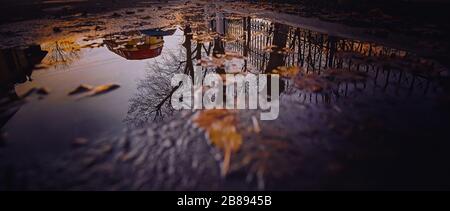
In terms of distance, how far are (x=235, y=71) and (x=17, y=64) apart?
15.0 ft

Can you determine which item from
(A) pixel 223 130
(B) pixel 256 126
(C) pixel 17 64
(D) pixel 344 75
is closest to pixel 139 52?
(C) pixel 17 64

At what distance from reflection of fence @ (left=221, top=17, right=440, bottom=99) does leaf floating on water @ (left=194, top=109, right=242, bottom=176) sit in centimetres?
185

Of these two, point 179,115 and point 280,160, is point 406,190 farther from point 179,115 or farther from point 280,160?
point 179,115

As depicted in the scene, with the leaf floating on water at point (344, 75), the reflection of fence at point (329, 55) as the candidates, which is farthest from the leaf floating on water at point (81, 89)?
the leaf floating on water at point (344, 75)

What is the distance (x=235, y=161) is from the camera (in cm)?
239

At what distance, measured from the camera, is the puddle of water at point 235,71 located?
2.76 metres

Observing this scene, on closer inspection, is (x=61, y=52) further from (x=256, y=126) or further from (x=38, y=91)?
(x=256, y=126)

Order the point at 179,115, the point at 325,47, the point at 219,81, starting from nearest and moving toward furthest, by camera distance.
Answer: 1. the point at 179,115
2. the point at 219,81
3. the point at 325,47

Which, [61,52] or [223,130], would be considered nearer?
[223,130]

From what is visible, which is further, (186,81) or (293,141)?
(186,81)

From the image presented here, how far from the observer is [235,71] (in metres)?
4.61
